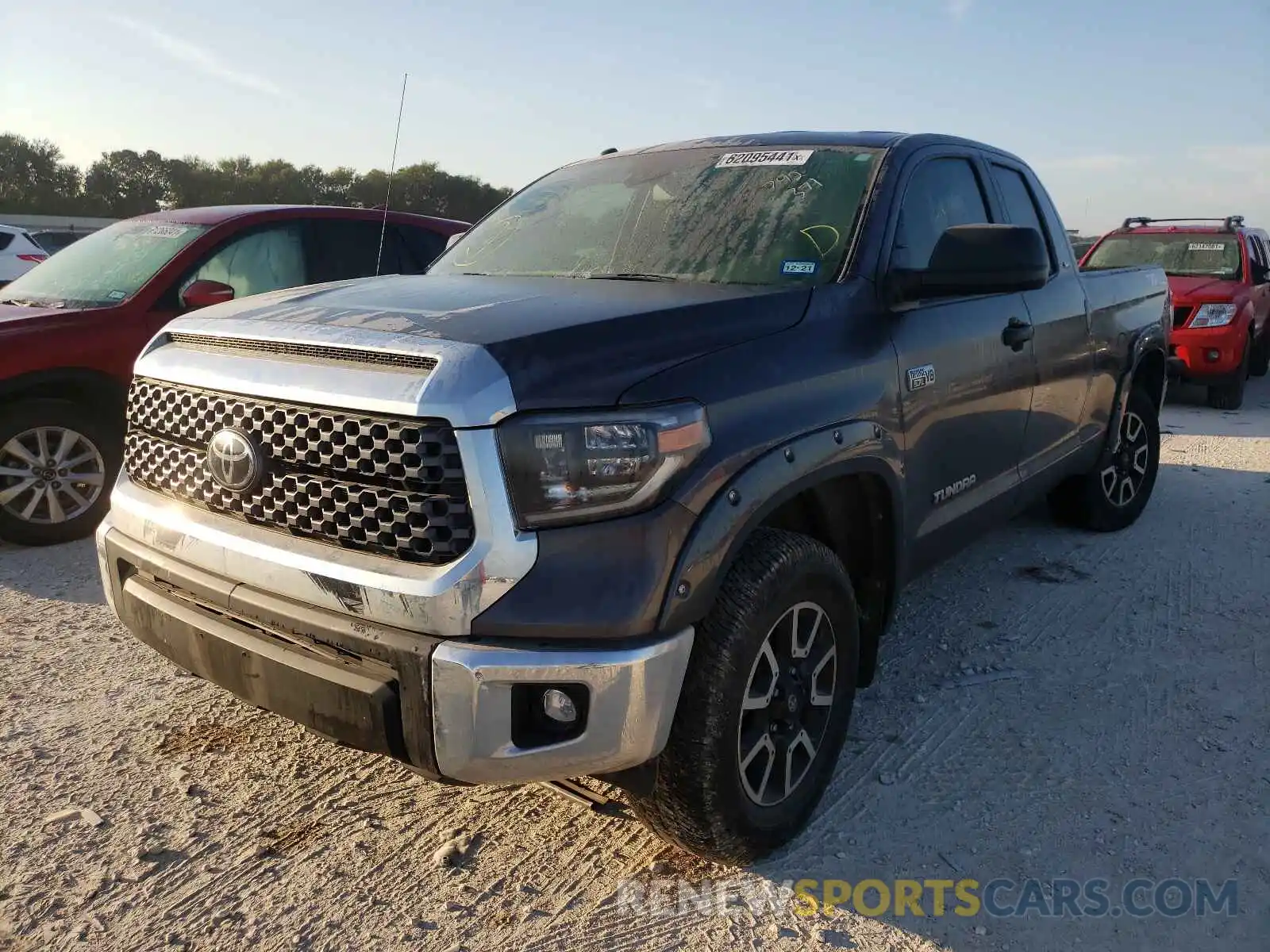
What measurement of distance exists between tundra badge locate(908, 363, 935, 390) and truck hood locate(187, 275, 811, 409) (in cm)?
46

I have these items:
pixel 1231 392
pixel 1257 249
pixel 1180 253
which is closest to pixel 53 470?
pixel 1231 392

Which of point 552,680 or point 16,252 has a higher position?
point 16,252

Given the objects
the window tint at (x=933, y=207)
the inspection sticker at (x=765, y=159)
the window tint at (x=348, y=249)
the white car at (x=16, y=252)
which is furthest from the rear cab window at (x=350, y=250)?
the white car at (x=16, y=252)

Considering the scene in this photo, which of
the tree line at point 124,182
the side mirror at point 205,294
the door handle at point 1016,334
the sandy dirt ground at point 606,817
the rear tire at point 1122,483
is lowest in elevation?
the sandy dirt ground at point 606,817

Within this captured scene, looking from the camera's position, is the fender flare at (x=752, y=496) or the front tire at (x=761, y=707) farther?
the front tire at (x=761, y=707)

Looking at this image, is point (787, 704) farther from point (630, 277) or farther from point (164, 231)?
point (164, 231)

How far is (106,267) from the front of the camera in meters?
5.57

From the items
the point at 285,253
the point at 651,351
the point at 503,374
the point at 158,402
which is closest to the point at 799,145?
the point at 651,351

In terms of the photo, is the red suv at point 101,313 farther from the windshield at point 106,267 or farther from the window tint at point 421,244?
the window tint at point 421,244

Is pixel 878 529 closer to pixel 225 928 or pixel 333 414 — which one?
pixel 333 414

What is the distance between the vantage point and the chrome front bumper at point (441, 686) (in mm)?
1993

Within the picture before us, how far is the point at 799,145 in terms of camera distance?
3.41 m

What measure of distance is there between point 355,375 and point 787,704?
1331 mm

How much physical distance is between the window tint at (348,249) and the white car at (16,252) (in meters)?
9.52
